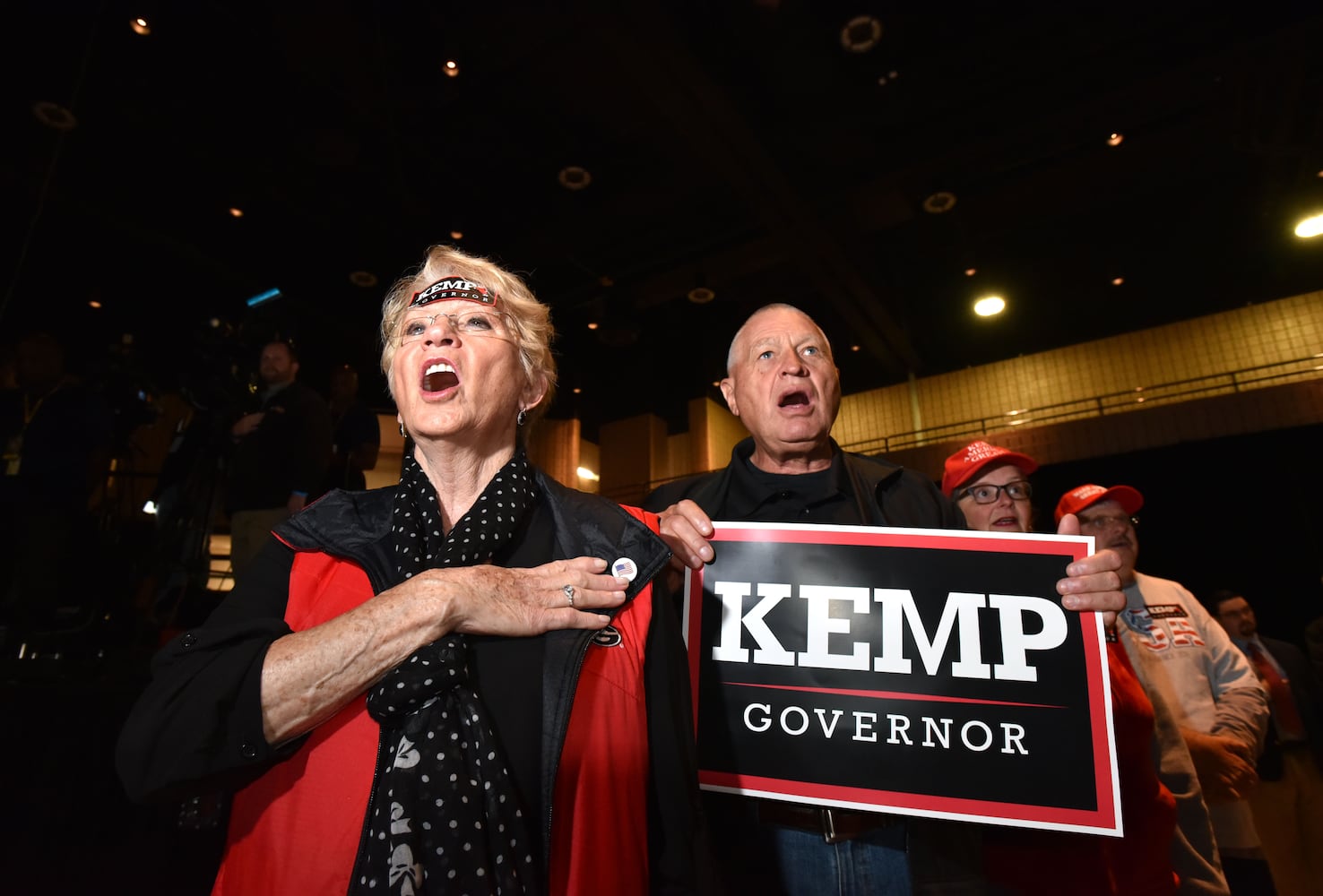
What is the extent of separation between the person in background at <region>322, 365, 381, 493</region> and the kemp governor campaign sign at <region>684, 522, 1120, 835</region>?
4044mm

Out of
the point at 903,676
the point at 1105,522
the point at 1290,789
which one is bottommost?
the point at 1290,789

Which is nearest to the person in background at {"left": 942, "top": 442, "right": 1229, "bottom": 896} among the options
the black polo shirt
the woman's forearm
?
the black polo shirt

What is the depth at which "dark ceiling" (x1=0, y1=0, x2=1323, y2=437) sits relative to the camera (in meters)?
5.95

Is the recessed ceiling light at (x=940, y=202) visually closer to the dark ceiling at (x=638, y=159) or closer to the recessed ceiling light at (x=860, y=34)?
the dark ceiling at (x=638, y=159)

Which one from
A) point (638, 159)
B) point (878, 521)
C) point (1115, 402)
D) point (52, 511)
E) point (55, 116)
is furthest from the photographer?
point (1115, 402)

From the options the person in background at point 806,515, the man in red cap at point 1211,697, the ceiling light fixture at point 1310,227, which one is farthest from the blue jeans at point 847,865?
the ceiling light fixture at point 1310,227

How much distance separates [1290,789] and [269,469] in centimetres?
642

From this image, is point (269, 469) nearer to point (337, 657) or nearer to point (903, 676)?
point (337, 657)

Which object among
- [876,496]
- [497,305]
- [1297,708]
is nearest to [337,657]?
[497,305]

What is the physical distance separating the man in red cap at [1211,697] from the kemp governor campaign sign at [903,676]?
1.70 meters

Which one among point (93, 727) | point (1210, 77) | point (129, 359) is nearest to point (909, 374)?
point (1210, 77)

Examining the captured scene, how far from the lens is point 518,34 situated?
19.3 ft

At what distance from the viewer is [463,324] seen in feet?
4.53

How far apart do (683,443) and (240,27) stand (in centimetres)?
1056
